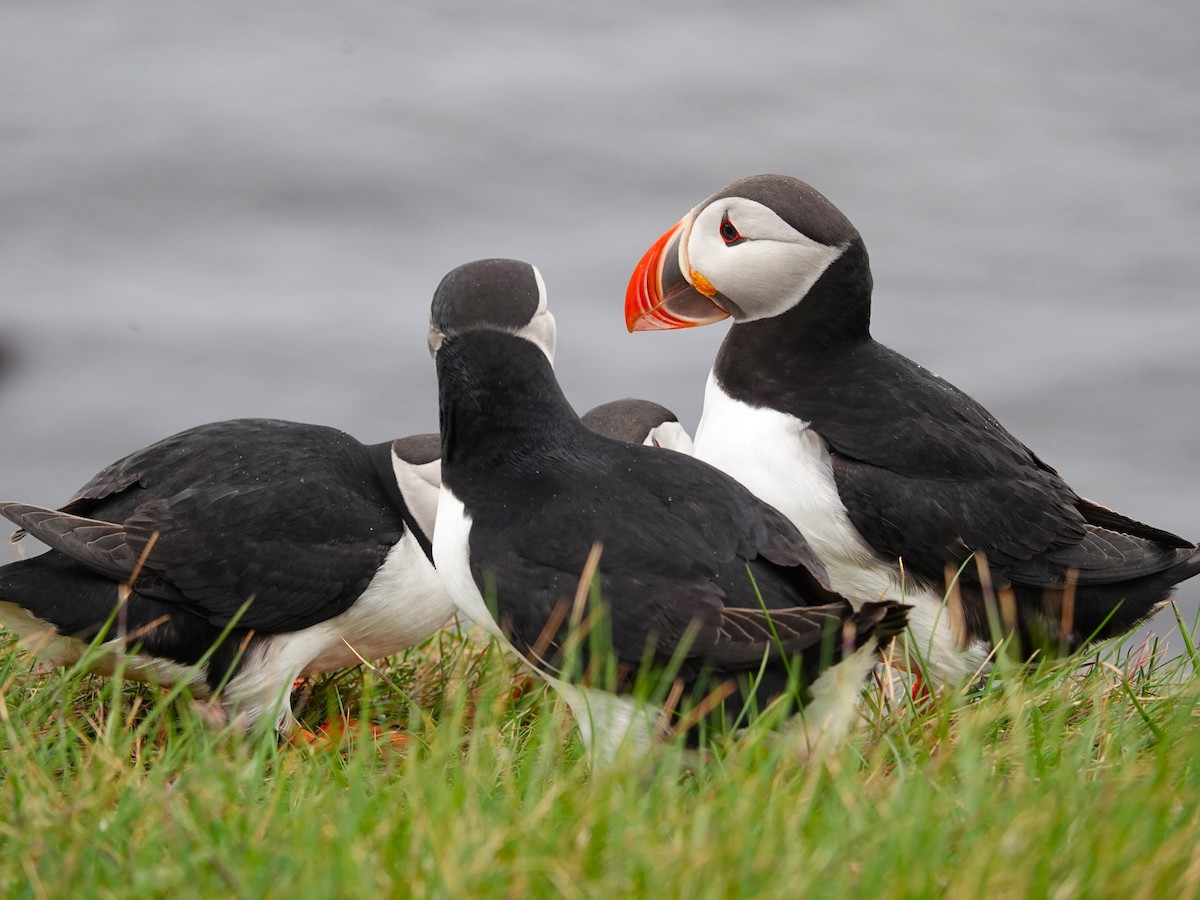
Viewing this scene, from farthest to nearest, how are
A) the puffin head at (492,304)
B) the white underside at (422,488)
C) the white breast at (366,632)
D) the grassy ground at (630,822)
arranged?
the white underside at (422,488)
the white breast at (366,632)
the puffin head at (492,304)
the grassy ground at (630,822)

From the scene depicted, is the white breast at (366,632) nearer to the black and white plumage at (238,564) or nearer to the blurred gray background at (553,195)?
the black and white plumage at (238,564)

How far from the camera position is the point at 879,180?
13.8 meters

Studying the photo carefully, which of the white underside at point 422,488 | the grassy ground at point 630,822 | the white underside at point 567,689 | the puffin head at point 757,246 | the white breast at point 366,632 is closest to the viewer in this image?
the grassy ground at point 630,822

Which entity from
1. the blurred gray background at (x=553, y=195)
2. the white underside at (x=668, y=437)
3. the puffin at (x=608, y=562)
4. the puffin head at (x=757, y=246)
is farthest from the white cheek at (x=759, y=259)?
the blurred gray background at (x=553, y=195)

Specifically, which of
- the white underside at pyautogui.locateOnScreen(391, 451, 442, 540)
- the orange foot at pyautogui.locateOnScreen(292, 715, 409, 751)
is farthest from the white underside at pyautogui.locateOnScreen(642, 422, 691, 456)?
the orange foot at pyautogui.locateOnScreen(292, 715, 409, 751)

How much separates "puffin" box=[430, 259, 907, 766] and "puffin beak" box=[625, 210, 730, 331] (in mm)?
1099

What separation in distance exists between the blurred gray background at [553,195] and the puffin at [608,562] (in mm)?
6489

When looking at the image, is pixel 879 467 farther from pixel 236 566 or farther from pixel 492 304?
pixel 236 566

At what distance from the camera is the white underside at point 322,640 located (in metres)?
5.00

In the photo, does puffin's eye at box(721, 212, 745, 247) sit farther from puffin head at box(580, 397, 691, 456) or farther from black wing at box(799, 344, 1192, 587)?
puffin head at box(580, 397, 691, 456)

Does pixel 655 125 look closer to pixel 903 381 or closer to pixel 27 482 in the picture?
pixel 27 482

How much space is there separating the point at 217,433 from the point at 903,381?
7.42ft

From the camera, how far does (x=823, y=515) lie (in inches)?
199

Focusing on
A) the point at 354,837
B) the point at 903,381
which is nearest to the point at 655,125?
the point at 903,381
